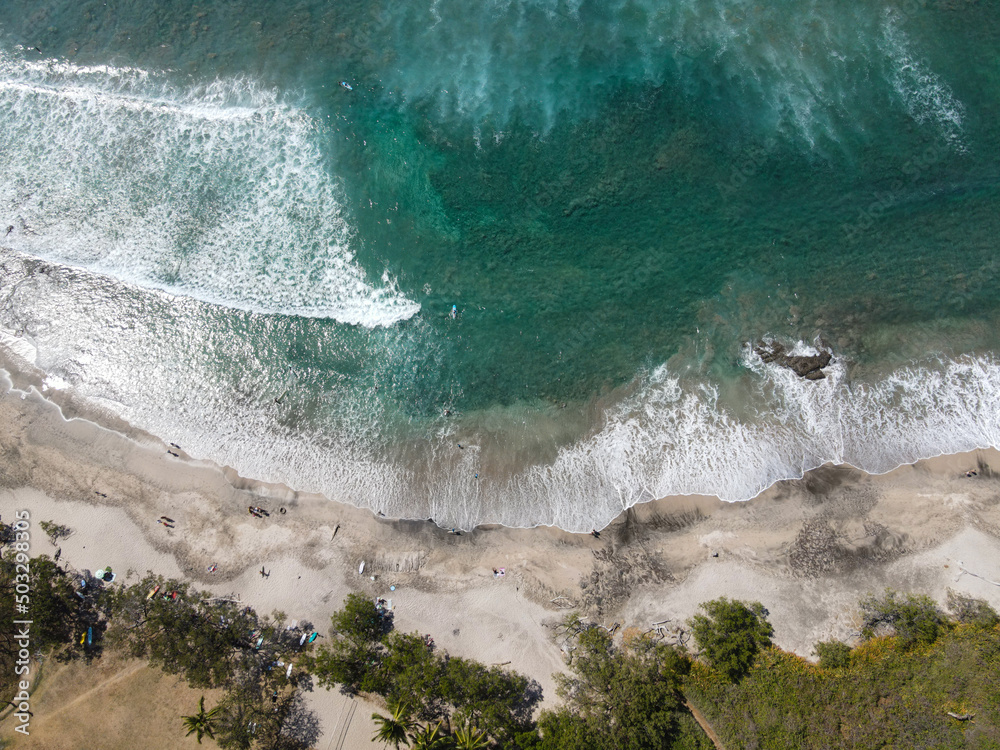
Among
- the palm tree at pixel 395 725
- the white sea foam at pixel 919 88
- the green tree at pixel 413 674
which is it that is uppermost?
the white sea foam at pixel 919 88

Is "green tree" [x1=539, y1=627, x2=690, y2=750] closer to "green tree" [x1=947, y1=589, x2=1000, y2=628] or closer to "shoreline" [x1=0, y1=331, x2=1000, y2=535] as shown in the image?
"shoreline" [x1=0, y1=331, x2=1000, y2=535]

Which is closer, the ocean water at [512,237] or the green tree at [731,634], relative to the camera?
the green tree at [731,634]

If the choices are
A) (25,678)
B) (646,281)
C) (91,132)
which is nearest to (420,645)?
(25,678)

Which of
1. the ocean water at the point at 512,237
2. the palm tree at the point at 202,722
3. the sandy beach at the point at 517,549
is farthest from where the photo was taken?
the ocean water at the point at 512,237

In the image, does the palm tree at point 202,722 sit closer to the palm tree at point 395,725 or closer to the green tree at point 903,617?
the palm tree at point 395,725

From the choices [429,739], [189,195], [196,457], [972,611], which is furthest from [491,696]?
[189,195]

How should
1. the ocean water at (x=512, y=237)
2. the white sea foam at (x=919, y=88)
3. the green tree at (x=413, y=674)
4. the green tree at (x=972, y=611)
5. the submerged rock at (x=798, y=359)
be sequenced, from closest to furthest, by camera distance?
the green tree at (x=413, y=674), the green tree at (x=972, y=611), the ocean water at (x=512, y=237), the submerged rock at (x=798, y=359), the white sea foam at (x=919, y=88)

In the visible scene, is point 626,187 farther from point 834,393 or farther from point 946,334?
point 946,334

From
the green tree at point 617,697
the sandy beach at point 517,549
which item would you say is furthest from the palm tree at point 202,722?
the green tree at point 617,697
